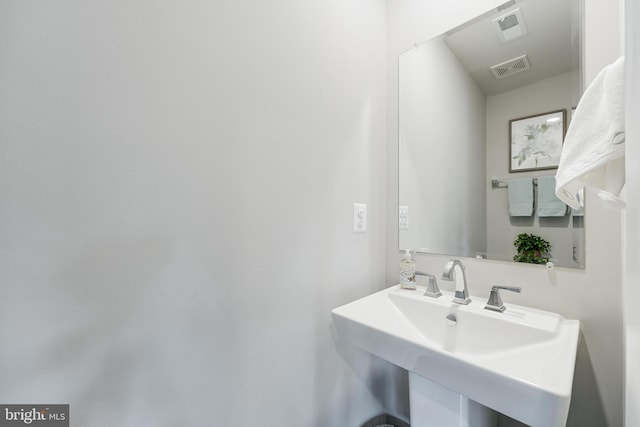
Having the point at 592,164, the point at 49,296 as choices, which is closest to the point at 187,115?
the point at 49,296

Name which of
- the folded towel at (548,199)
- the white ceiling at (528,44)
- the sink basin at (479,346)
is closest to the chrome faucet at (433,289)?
the sink basin at (479,346)

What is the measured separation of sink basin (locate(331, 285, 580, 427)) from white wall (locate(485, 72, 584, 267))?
0.74 ft

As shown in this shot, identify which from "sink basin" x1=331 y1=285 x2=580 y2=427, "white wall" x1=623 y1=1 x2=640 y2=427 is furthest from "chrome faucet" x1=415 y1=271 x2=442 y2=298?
"white wall" x1=623 y1=1 x2=640 y2=427

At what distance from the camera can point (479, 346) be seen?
828 mm

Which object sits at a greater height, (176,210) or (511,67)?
(511,67)

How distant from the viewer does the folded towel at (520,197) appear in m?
0.93

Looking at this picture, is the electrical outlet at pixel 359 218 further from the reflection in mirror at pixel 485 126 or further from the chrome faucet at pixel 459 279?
the chrome faucet at pixel 459 279

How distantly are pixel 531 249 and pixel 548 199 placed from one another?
0.18m

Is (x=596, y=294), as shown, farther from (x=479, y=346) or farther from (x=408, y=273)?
(x=408, y=273)

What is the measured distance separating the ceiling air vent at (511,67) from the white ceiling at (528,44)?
0.04ft

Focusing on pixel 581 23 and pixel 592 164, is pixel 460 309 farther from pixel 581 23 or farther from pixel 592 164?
pixel 581 23

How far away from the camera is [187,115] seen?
2.31ft

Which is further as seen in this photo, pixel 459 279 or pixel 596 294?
pixel 459 279

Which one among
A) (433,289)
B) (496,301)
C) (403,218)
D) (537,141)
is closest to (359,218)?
(403,218)
